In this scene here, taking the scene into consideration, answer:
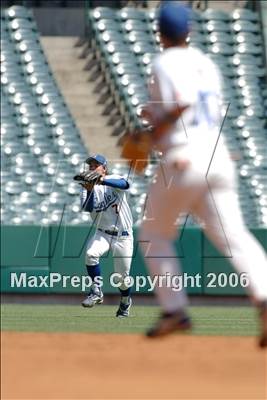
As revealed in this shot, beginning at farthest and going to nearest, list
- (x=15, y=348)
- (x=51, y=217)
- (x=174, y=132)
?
(x=51, y=217) < (x=15, y=348) < (x=174, y=132)

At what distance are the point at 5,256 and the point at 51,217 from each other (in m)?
0.80

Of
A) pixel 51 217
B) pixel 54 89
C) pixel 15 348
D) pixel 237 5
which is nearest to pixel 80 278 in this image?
pixel 15 348

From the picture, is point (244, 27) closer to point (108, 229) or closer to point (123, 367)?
point (123, 367)

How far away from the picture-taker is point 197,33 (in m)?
22.3

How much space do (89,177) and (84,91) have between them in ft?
51.8

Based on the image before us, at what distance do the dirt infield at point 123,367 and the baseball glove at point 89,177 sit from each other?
8864 mm

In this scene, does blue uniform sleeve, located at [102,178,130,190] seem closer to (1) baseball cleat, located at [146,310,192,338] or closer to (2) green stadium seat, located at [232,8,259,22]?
(1) baseball cleat, located at [146,310,192,338]

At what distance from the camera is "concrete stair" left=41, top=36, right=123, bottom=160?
21031 millimetres

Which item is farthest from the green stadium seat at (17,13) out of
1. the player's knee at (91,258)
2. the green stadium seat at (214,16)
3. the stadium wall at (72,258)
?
the player's knee at (91,258)

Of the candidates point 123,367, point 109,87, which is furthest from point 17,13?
point 123,367

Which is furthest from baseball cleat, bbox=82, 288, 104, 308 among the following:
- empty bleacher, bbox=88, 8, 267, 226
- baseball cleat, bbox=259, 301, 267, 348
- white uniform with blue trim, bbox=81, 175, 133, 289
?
empty bleacher, bbox=88, 8, 267, 226

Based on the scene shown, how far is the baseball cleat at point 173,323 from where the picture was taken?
18.0 ft

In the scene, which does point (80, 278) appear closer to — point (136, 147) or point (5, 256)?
point (136, 147)

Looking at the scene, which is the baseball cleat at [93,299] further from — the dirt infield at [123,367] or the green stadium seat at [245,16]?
the green stadium seat at [245,16]
